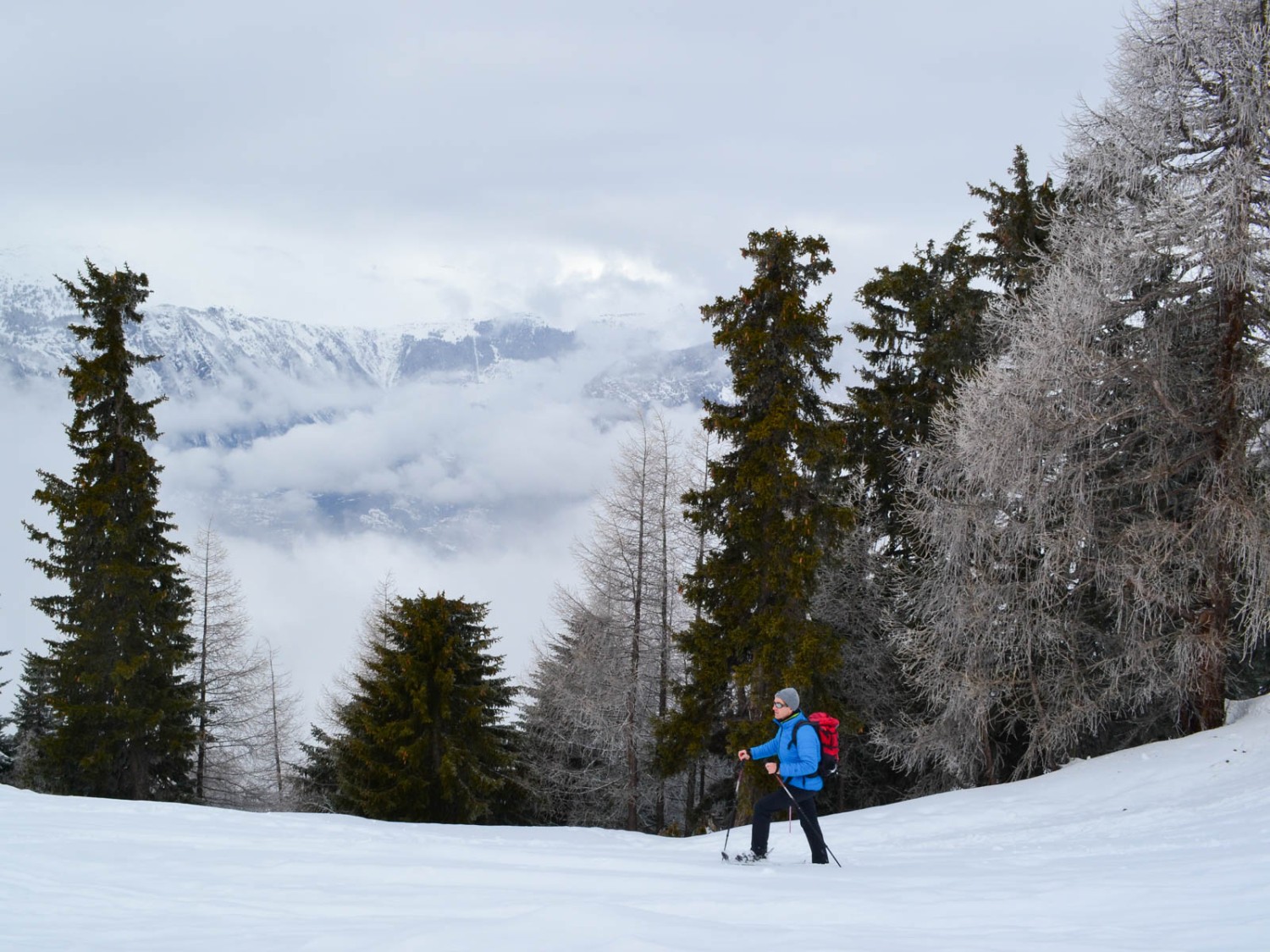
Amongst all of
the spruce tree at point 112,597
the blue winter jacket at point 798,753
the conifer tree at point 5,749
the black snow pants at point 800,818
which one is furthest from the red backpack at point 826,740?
the conifer tree at point 5,749

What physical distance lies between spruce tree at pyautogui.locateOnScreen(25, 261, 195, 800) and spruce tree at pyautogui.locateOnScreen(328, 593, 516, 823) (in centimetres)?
530

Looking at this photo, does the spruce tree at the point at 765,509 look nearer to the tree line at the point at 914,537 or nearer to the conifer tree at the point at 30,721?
the tree line at the point at 914,537

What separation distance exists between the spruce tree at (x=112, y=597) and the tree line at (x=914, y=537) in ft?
0.30

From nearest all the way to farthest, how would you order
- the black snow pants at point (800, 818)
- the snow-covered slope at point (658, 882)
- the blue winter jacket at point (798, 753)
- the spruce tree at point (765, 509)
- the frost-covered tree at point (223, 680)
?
the snow-covered slope at point (658, 882), the blue winter jacket at point (798, 753), the black snow pants at point (800, 818), the spruce tree at point (765, 509), the frost-covered tree at point (223, 680)

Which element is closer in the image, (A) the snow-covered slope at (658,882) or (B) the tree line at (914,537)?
(A) the snow-covered slope at (658,882)

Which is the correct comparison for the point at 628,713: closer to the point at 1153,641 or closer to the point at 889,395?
the point at 889,395

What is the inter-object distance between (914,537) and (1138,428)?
7.60m

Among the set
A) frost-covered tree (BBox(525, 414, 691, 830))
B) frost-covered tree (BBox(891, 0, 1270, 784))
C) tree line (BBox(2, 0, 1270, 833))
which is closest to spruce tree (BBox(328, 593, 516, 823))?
tree line (BBox(2, 0, 1270, 833))

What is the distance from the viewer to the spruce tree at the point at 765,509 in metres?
15.9

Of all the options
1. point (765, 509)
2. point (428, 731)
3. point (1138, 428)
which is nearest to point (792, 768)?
point (765, 509)

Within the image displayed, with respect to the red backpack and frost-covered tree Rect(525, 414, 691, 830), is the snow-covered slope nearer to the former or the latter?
the red backpack

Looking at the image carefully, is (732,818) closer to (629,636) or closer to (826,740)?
(629,636)

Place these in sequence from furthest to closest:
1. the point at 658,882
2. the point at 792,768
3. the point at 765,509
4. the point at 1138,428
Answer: the point at 765,509, the point at 1138,428, the point at 792,768, the point at 658,882

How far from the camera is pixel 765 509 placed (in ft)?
54.1
